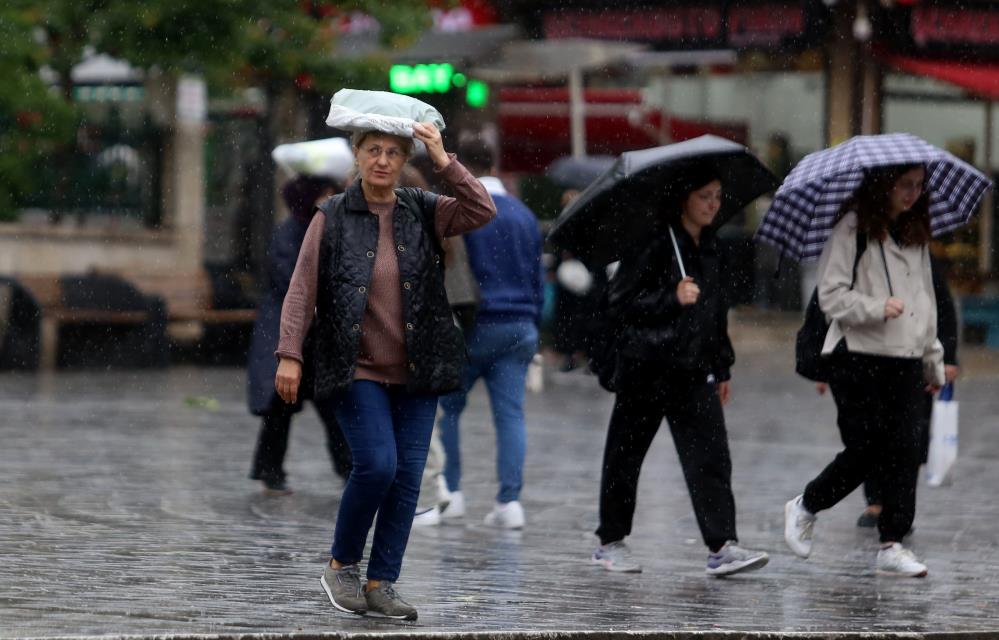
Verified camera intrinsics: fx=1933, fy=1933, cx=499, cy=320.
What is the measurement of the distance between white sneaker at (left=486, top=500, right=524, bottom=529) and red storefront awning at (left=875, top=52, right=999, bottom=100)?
15.3 m

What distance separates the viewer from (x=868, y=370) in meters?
7.74

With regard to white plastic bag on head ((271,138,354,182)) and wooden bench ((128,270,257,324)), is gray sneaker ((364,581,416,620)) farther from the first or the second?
wooden bench ((128,270,257,324))

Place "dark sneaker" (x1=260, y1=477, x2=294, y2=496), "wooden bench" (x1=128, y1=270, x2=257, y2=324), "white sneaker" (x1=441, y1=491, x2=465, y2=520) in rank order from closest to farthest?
"white sneaker" (x1=441, y1=491, x2=465, y2=520) → "dark sneaker" (x1=260, y1=477, x2=294, y2=496) → "wooden bench" (x1=128, y1=270, x2=257, y2=324)

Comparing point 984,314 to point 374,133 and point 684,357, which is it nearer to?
Result: point 684,357

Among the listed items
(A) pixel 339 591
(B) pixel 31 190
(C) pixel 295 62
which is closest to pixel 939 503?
(A) pixel 339 591

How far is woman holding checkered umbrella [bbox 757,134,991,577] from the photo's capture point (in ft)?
25.1

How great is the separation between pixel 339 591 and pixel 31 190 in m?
14.7

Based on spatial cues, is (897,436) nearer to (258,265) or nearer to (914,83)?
(258,265)

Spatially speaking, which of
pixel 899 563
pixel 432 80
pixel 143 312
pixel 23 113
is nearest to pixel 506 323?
pixel 899 563

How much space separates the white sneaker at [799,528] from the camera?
7.85 m

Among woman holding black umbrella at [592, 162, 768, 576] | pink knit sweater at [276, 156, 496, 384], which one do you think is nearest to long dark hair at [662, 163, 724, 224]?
woman holding black umbrella at [592, 162, 768, 576]

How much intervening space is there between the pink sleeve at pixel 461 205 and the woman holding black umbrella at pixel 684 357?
1.35 meters

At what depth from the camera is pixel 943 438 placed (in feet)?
31.3

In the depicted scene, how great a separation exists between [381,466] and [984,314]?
726 inches
